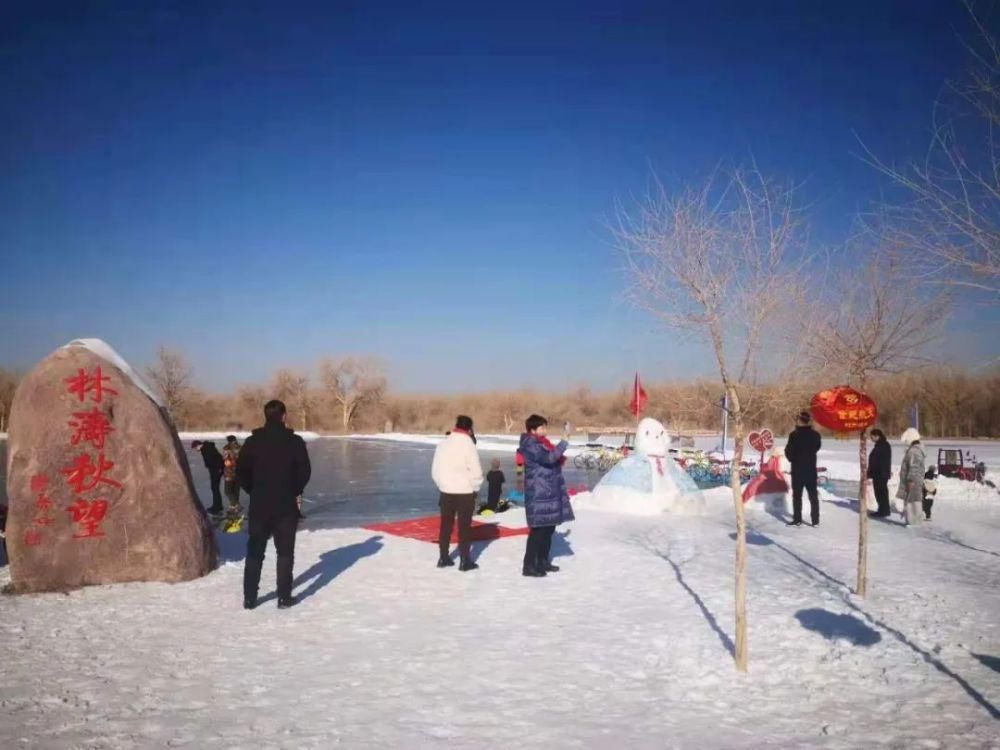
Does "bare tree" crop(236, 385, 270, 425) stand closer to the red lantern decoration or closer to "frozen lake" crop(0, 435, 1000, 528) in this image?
"frozen lake" crop(0, 435, 1000, 528)

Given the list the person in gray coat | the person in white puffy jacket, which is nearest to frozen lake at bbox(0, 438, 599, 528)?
the person in white puffy jacket

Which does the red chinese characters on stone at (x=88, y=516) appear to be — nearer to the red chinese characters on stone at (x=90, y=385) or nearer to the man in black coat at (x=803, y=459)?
the red chinese characters on stone at (x=90, y=385)

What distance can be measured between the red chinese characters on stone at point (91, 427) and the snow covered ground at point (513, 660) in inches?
56.3

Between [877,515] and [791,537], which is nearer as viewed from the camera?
[791,537]

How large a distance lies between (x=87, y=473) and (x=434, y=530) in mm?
4961

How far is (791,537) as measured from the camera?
34.6ft

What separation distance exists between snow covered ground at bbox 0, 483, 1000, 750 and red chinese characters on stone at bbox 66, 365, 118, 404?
188 cm

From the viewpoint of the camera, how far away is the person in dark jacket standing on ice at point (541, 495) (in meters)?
7.63

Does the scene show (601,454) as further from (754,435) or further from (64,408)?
(64,408)

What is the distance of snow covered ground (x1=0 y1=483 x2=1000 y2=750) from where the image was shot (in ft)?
12.8

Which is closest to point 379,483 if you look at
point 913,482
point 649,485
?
point 649,485

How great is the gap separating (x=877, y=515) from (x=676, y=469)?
12.0ft

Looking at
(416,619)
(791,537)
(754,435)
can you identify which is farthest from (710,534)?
(754,435)

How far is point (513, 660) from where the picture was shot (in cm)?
504
